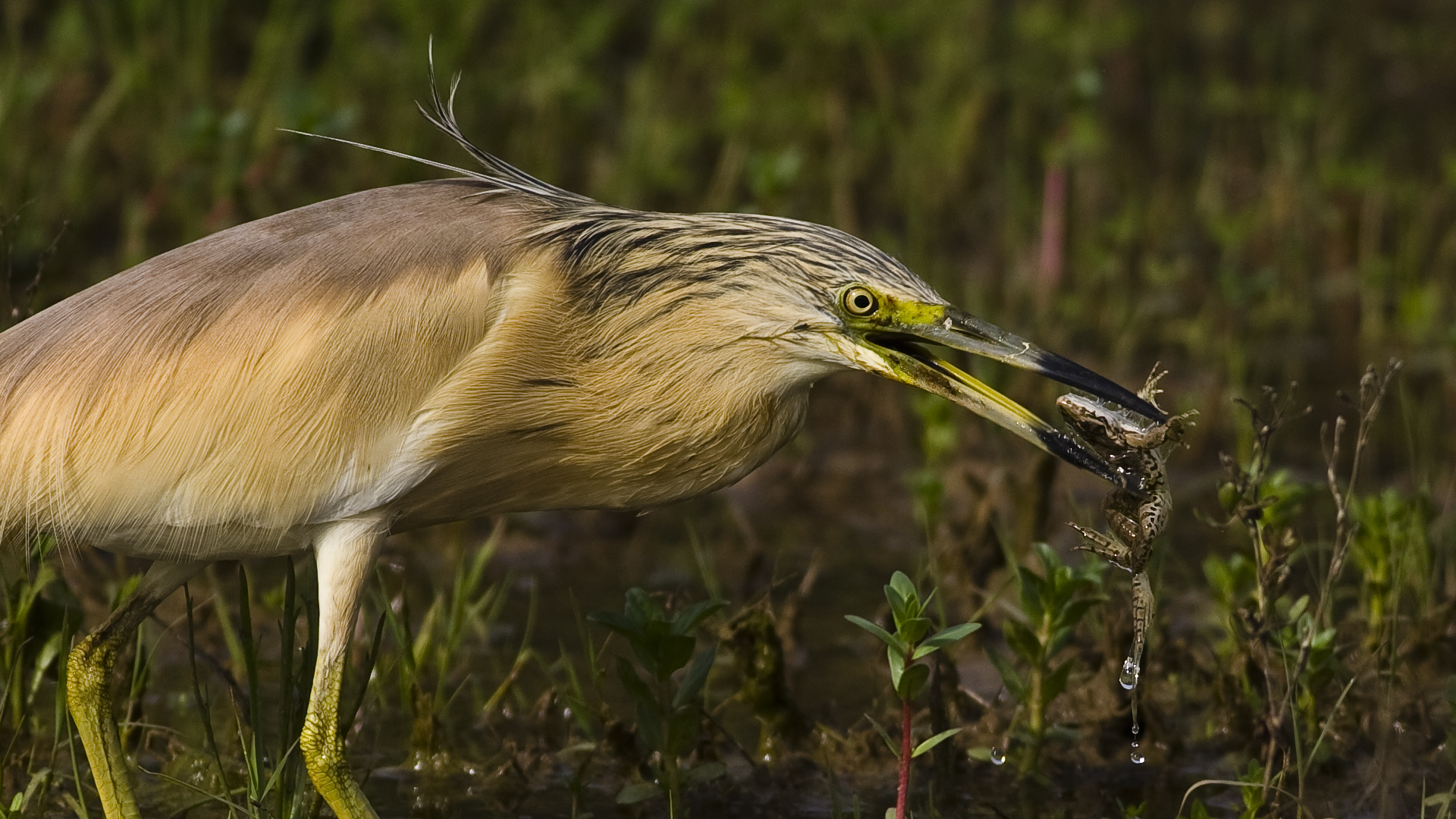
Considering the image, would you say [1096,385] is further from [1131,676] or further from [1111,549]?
[1131,676]

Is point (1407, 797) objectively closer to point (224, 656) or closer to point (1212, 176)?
point (224, 656)

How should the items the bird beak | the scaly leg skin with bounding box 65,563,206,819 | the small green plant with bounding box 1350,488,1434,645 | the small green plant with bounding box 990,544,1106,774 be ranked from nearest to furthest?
the bird beak
the scaly leg skin with bounding box 65,563,206,819
the small green plant with bounding box 990,544,1106,774
the small green plant with bounding box 1350,488,1434,645

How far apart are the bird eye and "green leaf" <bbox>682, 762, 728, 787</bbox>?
0.91m

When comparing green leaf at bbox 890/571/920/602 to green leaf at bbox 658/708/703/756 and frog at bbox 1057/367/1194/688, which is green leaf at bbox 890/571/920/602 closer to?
frog at bbox 1057/367/1194/688

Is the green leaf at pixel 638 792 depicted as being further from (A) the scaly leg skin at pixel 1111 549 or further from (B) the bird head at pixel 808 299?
(A) the scaly leg skin at pixel 1111 549

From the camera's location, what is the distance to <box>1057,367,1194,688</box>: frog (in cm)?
333

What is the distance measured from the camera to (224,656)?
4.67 meters

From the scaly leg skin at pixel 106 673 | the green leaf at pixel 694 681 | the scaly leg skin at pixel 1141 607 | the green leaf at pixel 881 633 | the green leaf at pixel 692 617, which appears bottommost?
the scaly leg skin at pixel 106 673

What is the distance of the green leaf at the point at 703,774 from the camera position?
3.71m

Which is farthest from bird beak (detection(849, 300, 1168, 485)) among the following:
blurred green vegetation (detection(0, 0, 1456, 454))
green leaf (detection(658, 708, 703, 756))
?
blurred green vegetation (detection(0, 0, 1456, 454))

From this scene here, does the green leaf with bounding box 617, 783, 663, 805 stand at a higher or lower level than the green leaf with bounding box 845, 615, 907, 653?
lower

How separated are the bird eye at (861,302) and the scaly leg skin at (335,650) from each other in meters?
0.87

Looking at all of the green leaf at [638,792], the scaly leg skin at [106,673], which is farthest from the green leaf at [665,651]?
→ the scaly leg skin at [106,673]

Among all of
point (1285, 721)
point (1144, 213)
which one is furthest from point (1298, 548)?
point (1144, 213)
